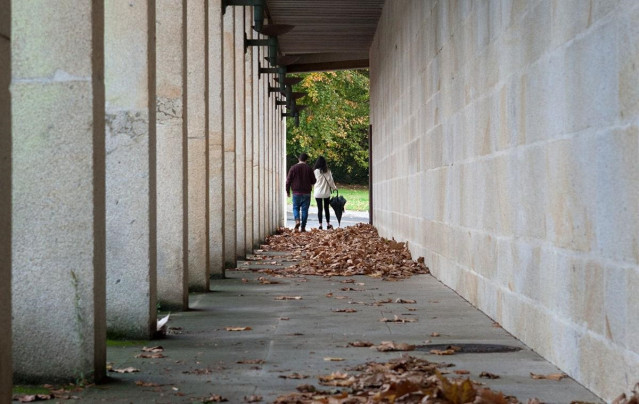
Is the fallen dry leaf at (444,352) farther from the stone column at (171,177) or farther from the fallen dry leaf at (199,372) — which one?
the stone column at (171,177)

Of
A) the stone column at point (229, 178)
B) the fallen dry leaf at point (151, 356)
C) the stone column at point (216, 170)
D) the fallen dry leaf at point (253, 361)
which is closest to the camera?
the fallen dry leaf at point (253, 361)

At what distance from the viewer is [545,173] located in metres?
5.95

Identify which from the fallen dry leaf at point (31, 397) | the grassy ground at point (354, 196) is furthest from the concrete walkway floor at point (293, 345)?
the grassy ground at point (354, 196)

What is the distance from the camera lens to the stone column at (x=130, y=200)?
690 cm

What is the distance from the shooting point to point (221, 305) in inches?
360

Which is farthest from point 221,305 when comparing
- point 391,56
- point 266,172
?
point 266,172

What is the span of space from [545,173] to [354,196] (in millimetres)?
53341

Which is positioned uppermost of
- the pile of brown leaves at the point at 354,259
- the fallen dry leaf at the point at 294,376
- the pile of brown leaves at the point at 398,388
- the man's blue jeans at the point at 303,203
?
the man's blue jeans at the point at 303,203

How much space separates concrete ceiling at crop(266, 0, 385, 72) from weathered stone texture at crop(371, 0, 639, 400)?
1019 centimetres

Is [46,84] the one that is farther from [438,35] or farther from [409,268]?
[409,268]

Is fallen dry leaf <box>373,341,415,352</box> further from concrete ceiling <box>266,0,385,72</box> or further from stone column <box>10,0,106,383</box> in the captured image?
concrete ceiling <box>266,0,385,72</box>

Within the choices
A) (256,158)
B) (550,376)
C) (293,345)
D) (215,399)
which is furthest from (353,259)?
(215,399)

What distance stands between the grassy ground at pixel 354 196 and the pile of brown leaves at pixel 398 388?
41.2 metres

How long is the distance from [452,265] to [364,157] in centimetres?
5253
